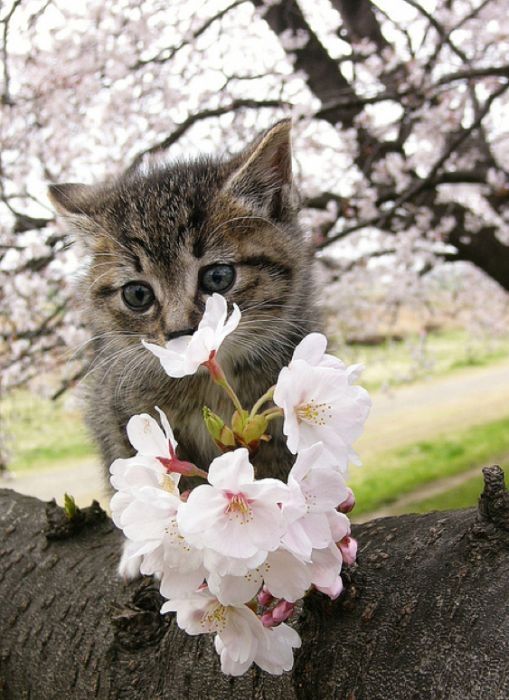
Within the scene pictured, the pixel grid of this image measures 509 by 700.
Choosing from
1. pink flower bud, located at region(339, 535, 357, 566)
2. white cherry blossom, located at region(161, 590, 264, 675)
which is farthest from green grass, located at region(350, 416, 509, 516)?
white cherry blossom, located at region(161, 590, 264, 675)

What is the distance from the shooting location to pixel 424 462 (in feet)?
37.6

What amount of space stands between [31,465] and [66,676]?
1125 cm

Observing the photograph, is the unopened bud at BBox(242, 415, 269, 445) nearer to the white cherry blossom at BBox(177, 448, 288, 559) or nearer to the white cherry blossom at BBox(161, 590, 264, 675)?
the white cherry blossom at BBox(177, 448, 288, 559)

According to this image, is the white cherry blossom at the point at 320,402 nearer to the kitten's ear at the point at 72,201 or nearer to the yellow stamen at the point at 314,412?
the yellow stamen at the point at 314,412

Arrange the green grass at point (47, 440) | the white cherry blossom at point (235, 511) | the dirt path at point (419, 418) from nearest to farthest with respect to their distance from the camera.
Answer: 1. the white cherry blossom at point (235, 511)
2. the dirt path at point (419, 418)
3. the green grass at point (47, 440)

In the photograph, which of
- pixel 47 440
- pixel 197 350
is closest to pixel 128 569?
pixel 197 350

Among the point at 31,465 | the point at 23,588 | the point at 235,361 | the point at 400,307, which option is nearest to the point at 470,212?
the point at 400,307

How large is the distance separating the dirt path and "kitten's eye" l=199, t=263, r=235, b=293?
741 centimetres

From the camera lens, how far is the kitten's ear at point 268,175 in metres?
2.22

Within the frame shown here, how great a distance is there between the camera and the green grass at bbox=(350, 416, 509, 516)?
9836mm

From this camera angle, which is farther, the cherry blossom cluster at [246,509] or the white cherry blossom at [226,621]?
the white cherry blossom at [226,621]

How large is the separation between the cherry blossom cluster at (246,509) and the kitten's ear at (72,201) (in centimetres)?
154

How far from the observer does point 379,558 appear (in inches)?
54.4

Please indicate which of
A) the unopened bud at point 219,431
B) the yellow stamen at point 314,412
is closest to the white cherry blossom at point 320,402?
the yellow stamen at point 314,412
